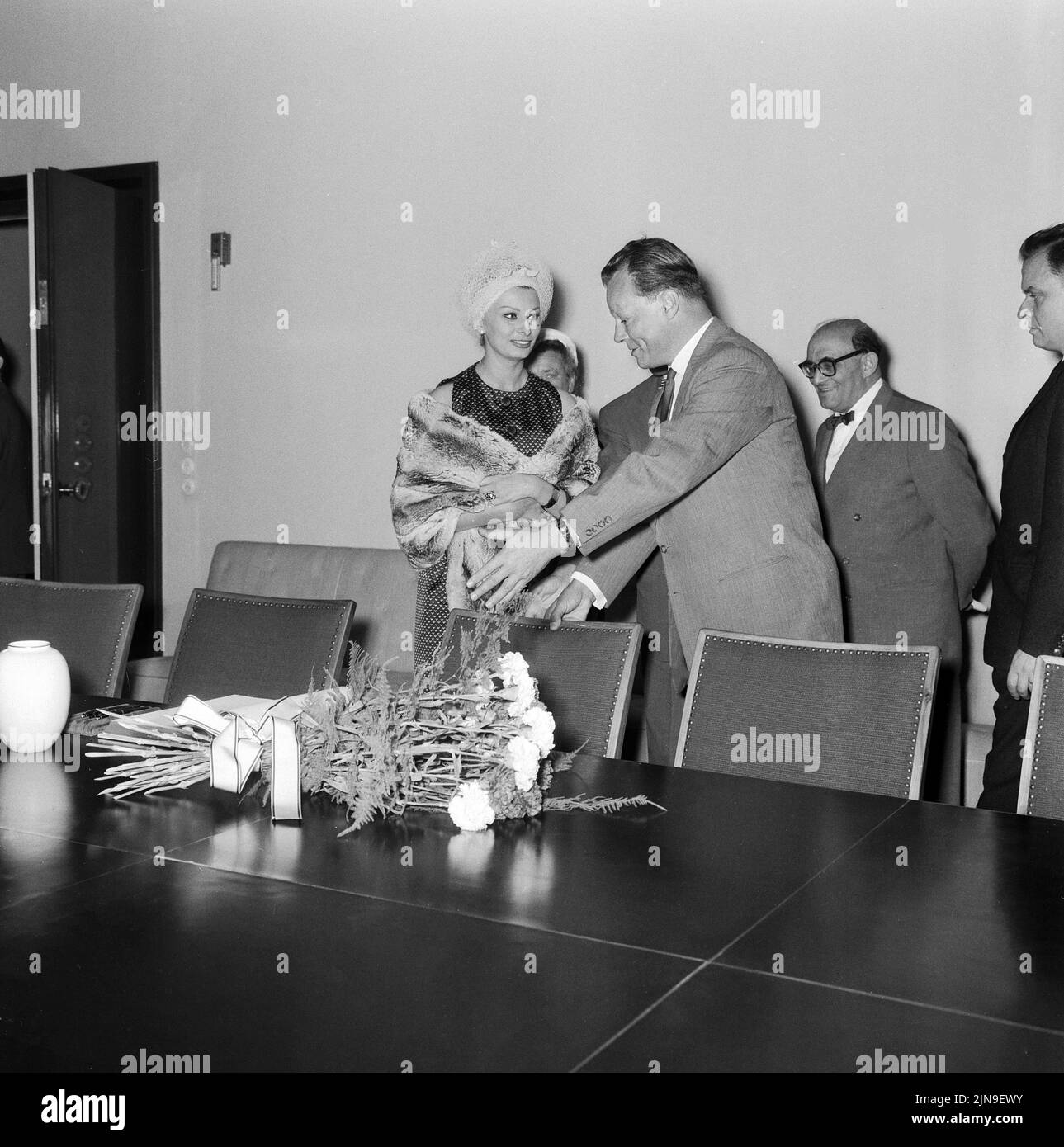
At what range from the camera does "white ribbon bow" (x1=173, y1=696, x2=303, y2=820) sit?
160 centimetres

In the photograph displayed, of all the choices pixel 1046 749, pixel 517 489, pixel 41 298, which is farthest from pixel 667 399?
pixel 41 298

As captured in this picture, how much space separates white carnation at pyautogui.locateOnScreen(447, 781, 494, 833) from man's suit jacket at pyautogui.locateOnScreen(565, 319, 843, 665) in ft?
3.14

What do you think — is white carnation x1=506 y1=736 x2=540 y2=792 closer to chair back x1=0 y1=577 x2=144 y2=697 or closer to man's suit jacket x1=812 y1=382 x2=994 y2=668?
chair back x1=0 y1=577 x2=144 y2=697

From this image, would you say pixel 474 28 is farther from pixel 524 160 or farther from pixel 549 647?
pixel 549 647

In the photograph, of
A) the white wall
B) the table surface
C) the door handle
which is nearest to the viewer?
the table surface

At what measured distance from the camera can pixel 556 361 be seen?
3816mm

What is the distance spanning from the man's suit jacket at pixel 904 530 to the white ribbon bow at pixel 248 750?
85.5 inches

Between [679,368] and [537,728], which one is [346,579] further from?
[537,728]

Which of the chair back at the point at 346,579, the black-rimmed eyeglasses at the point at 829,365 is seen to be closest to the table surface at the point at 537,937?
the black-rimmed eyeglasses at the point at 829,365

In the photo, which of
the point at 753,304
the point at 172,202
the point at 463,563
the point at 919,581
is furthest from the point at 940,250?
the point at 172,202

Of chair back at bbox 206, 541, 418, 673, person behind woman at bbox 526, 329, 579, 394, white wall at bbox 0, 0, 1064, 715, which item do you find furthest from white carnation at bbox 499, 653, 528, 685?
white wall at bbox 0, 0, 1064, 715

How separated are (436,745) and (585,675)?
2.42 feet

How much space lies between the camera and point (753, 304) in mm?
4203
